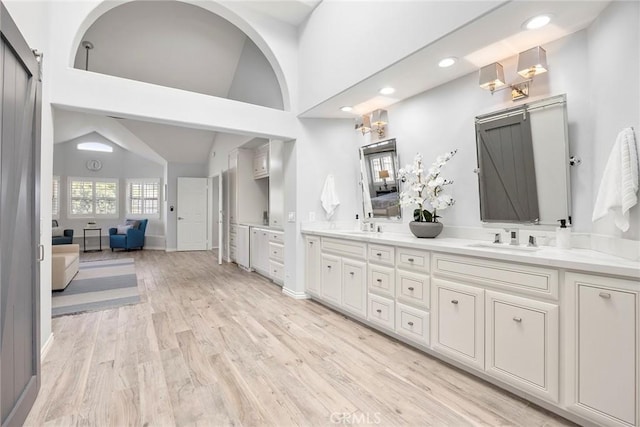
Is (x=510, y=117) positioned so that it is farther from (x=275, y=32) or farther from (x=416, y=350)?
(x=275, y=32)

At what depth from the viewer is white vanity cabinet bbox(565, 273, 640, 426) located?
138 centimetres

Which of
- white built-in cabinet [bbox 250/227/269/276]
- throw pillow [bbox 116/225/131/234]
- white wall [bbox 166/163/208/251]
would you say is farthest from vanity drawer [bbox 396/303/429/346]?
throw pillow [bbox 116/225/131/234]

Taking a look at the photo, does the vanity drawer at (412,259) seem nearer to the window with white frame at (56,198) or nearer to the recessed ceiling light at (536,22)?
the recessed ceiling light at (536,22)

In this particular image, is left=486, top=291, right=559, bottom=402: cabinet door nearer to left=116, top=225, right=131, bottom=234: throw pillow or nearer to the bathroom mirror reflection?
the bathroom mirror reflection

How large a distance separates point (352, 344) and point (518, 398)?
3.98 ft

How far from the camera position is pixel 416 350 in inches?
97.0

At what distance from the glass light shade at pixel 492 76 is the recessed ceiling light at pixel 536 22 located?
374mm

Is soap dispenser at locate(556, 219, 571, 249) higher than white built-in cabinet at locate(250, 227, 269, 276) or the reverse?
higher

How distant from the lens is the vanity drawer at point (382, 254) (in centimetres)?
264

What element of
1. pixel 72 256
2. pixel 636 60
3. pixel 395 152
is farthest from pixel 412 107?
pixel 72 256

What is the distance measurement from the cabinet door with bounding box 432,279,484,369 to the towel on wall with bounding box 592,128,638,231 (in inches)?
32.8

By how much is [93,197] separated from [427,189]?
1005cm

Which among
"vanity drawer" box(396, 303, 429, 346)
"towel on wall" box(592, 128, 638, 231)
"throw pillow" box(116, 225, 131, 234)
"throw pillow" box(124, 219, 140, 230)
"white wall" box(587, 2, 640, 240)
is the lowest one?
"vanity drawer" box(396, 303, 429, 346)

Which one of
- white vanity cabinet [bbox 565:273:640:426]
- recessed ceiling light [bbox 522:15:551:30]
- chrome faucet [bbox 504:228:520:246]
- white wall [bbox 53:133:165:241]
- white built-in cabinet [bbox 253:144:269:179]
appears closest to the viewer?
white vanity cabinet [bbox 565:273:640:426]
